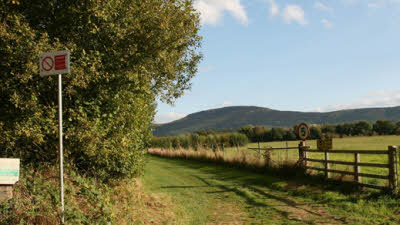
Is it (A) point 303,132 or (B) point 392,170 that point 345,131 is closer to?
(A) point 303,132

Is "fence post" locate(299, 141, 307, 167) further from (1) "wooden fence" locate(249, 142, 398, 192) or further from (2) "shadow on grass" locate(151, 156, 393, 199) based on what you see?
(2) "shadow on grass" locate(151, 156, 393, 199)

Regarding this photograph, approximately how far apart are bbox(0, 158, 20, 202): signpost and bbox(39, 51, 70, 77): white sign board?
1.73 metres

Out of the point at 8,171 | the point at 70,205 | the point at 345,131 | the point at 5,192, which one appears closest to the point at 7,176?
the point at 8,171

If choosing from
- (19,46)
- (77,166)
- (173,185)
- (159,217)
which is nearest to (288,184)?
(173,185)

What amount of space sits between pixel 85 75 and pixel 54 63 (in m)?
1.77

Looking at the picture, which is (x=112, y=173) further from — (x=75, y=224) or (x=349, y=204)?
(x=349, y=204)

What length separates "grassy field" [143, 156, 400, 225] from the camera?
804 centimetres

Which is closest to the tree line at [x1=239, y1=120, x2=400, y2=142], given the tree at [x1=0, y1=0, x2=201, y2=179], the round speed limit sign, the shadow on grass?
the shadow on grass

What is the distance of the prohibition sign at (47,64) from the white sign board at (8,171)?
5.98 feet

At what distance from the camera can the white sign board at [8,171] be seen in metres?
5.84

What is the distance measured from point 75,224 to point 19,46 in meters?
4.17

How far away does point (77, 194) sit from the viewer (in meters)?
6.85

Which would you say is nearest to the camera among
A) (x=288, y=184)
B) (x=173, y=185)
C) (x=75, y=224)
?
(x=75, y=224)

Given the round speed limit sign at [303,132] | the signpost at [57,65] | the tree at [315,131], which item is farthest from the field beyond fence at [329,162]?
the tree at [315,131]
